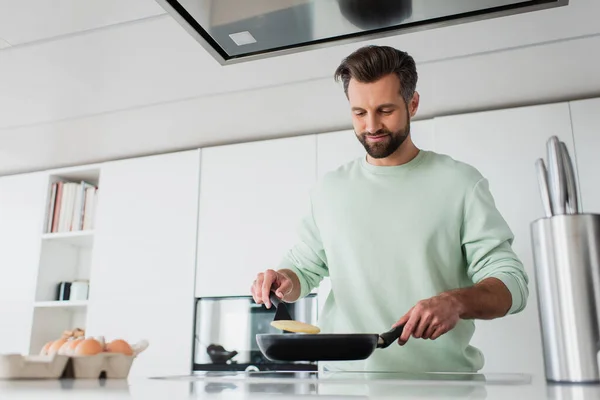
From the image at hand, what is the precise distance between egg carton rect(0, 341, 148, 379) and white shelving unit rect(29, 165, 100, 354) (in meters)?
2.22

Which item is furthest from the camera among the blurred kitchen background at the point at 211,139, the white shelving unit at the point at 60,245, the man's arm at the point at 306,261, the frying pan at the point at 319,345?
the white shelving unit at the point at 60,245

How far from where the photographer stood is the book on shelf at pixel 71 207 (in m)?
3.04

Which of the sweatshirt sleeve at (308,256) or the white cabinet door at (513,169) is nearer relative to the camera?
the sweatshirt sleeve at (308,256)

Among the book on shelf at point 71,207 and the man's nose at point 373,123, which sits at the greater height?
the book on shelf at point 71,207

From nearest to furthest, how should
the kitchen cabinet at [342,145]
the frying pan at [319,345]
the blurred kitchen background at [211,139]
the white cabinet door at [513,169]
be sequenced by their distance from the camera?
1. the frying pan at [319,345]
2. the blurred kitchen background at [211,139]
3. the white cabinet door at [513,169]
4. the kitchen cabinet at [342,145]

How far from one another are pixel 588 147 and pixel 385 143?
1.27 meters

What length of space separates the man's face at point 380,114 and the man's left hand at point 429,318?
505mm

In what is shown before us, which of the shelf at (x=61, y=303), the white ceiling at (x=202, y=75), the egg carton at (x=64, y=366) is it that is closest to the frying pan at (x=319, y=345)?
the egg carton at (x=64, y=366)

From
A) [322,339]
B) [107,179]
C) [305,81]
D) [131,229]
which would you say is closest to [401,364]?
[322,339]

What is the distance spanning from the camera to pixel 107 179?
2953 mm

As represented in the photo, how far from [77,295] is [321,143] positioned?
1.52 meters

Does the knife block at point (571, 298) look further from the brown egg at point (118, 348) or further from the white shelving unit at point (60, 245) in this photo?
the white shelving unit at point (60, 245)

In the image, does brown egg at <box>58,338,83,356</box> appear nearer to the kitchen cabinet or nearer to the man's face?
the man's face

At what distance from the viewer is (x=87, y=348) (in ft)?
2.69
